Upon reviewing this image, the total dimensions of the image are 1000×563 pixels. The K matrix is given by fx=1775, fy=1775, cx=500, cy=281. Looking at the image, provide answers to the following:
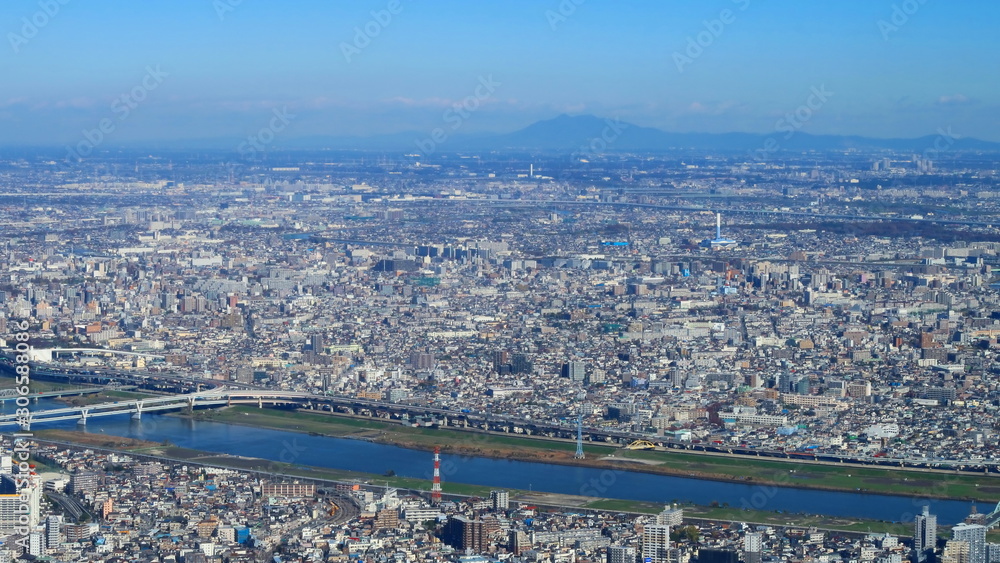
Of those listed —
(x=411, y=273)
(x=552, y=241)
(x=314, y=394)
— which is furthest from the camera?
(x=552, y=241)

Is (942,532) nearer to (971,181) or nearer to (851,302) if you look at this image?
(851,302)

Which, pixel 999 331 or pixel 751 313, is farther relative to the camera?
pixel 751 313

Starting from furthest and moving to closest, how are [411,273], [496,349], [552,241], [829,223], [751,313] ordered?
[829,223], [552,241], [411,273], [751,313], [496,349]

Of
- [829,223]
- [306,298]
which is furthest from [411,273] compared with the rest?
[829,223]

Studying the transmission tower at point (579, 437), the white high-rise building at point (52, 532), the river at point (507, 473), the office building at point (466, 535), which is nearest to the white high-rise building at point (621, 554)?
the office building at point (466, 535)

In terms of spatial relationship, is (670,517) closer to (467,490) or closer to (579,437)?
(467,490)

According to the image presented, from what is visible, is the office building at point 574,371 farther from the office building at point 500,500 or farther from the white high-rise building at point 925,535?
the white high-rise building at point 925,535

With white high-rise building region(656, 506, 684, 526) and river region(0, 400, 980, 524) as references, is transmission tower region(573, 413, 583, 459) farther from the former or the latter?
white high-rise building region(656, 506, 684, 526)
